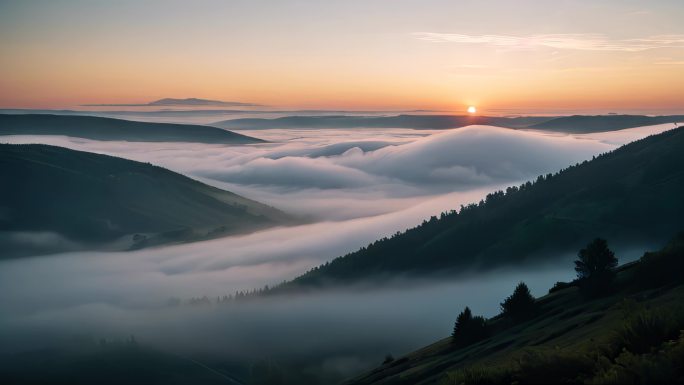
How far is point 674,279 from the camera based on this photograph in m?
68.8

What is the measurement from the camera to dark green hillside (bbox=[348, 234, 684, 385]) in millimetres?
27703

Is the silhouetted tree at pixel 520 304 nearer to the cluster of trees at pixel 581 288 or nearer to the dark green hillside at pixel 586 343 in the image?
the cluster of trees at pixel 581 288

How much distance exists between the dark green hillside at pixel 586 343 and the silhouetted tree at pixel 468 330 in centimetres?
142

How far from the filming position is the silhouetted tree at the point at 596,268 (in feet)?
277

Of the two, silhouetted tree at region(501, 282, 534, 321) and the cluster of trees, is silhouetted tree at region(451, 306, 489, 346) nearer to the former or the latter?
the cluster of trees

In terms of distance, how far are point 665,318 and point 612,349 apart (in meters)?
3.06

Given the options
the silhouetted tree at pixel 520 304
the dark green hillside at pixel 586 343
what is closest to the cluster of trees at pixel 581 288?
the silhouetted tree at pixel 520 304

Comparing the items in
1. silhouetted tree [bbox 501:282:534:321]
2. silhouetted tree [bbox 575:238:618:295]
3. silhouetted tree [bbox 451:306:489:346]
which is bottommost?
silhouetted tree [bbox 451:306:489:346]

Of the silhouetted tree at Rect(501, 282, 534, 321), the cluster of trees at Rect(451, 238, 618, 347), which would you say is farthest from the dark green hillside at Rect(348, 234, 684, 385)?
the silhouetted tree at Rect(501, 282, 534, 321)

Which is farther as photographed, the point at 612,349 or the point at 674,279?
the point at 674,279

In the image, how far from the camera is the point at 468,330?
319ft

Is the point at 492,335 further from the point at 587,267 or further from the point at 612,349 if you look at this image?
the point at 612,349

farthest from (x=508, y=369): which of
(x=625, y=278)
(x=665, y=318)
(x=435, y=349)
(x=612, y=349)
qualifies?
(x=435, y=349)

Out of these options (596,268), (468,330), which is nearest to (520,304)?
(468,330)
